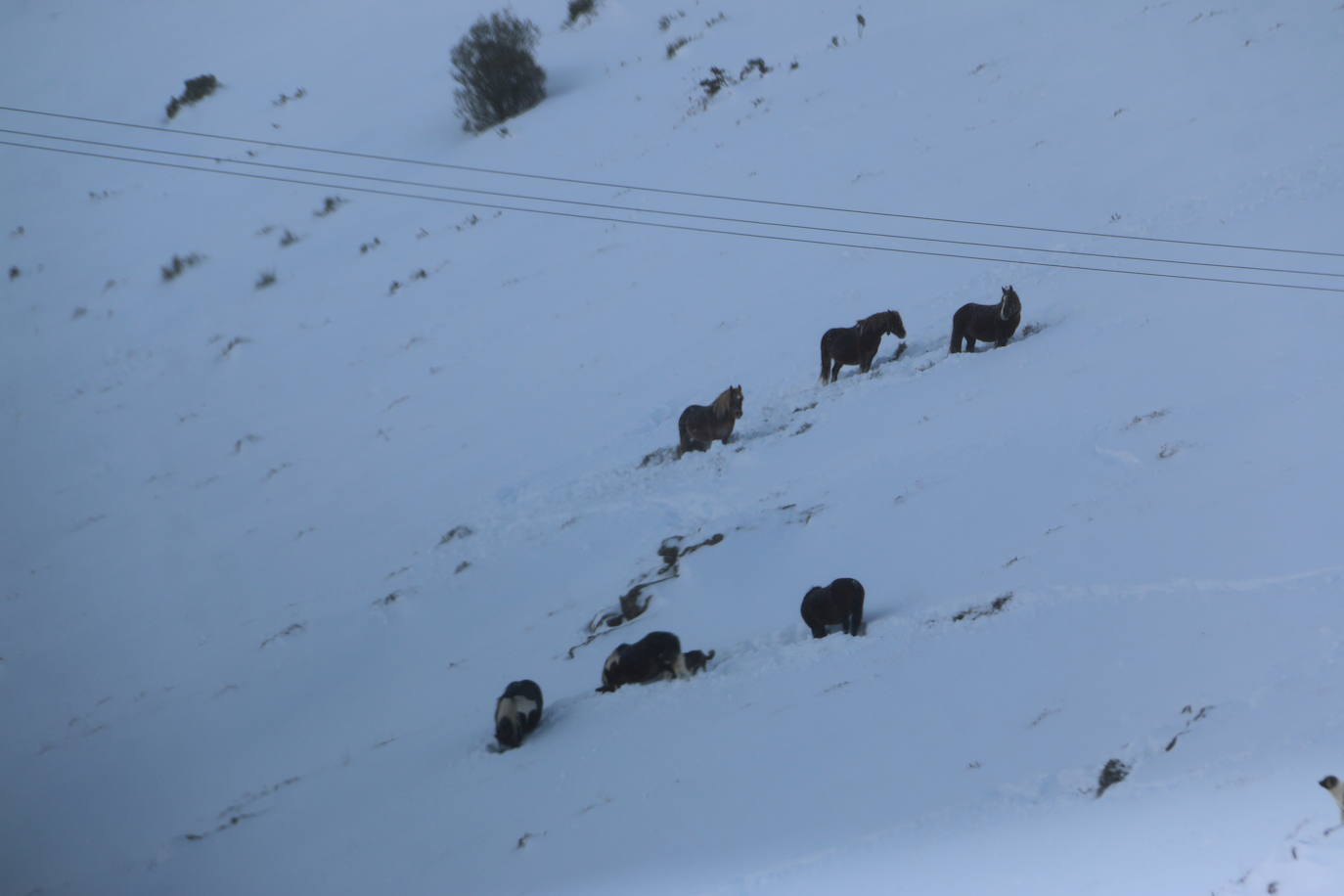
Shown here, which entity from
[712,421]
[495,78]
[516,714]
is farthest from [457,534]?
[495,78]

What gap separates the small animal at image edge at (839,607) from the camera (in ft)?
27.5

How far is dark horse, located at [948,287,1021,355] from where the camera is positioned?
41.7ft

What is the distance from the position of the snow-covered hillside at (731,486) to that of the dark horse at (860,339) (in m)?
0.40

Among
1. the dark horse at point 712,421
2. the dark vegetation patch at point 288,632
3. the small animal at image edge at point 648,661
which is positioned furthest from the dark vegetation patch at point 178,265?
the small animal at image edge at point 648,661

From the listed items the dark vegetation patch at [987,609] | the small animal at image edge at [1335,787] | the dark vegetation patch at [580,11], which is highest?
the dark vegetation patch at [580,11]

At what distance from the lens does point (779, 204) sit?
19.1 metres

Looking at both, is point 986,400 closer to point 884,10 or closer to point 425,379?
point 425,379

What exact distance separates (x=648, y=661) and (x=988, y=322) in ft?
20.8

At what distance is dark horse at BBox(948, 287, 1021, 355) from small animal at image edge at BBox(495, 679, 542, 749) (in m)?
6.91

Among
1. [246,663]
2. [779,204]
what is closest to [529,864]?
[246,663]

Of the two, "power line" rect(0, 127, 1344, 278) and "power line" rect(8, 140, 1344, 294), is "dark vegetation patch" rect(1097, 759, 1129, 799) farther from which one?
"power line" rect(0, 127, 1344, 278)

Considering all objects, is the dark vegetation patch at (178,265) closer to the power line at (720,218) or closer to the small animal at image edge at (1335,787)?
the power line at (720,218)

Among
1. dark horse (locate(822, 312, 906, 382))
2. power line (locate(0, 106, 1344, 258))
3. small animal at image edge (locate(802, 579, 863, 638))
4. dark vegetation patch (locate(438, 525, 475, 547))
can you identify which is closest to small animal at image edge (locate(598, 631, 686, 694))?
small animal at image edge (locate(802, 579, 863, 638))

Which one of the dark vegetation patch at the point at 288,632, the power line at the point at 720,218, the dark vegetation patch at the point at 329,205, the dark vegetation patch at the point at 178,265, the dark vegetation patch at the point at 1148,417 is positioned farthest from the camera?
the dark vegetation patch at the point at 329,205
